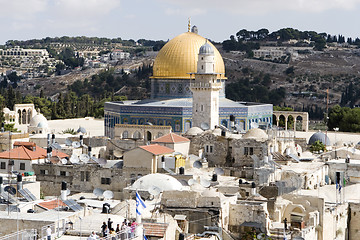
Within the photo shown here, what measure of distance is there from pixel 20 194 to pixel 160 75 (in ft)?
84.5

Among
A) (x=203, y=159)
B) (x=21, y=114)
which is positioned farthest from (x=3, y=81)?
(x=203, y=159)

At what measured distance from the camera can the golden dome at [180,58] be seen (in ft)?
147

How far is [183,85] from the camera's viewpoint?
45031 millimetres

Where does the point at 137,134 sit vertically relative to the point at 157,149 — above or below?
below

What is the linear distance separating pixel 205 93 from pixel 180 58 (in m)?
8.96

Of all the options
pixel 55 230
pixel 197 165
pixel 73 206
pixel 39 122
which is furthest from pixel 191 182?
pixel 39 122

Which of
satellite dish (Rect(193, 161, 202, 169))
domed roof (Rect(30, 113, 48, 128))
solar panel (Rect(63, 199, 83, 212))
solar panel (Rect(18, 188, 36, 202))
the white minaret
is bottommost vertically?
domed roof (Rect(30, 113, 48, 128))

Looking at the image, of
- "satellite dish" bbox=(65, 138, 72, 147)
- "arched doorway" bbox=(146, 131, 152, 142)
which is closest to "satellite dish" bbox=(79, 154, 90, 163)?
"satellite dish" bbox=(65, 138, 72, 147)

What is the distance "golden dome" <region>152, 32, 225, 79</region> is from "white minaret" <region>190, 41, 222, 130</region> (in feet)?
25.6

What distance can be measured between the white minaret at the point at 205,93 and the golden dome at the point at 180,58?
780 cm

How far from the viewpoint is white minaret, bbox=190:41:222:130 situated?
36.3 meters

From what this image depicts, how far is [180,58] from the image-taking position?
45.0 metres

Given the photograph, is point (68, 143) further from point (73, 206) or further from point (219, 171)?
point (73, 206)

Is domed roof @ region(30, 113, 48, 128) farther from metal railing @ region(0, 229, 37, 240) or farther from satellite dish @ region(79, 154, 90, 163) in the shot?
metal railing @ region(0, 229, 37, 240)
